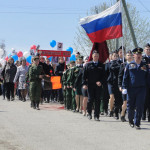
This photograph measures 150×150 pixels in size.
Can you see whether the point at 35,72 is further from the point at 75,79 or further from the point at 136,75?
the point at 136,75

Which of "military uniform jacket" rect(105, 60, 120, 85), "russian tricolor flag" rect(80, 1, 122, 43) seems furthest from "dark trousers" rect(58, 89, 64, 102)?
"military uniform jacket" rect(105, 60, 120, 85)

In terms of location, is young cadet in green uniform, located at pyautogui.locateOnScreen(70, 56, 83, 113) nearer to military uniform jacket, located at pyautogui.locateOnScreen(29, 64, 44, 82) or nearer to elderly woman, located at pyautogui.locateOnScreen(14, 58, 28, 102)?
military uniform jacket, located at pyautogui.locateOnScreen(29, 64, 44, 82)

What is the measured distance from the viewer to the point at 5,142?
7.73 meters

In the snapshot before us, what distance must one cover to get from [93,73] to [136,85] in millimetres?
2296

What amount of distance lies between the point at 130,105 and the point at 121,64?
187 cm

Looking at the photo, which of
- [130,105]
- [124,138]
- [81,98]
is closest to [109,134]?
[124,138]

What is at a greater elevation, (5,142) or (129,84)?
(129,84)

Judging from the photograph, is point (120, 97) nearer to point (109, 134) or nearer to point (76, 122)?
point (76, 122)

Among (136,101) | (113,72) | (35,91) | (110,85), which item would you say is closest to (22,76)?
(35,91)

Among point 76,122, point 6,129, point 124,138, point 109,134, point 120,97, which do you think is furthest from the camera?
point 120,97

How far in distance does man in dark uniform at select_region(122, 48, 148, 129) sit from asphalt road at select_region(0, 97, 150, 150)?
0.46m

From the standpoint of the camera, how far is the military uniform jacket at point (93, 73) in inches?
470

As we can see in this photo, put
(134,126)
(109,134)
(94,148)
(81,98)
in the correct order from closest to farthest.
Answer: (94,148), (109,134), (134,126), (81,98)

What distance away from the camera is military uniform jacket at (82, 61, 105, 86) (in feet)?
39.1
